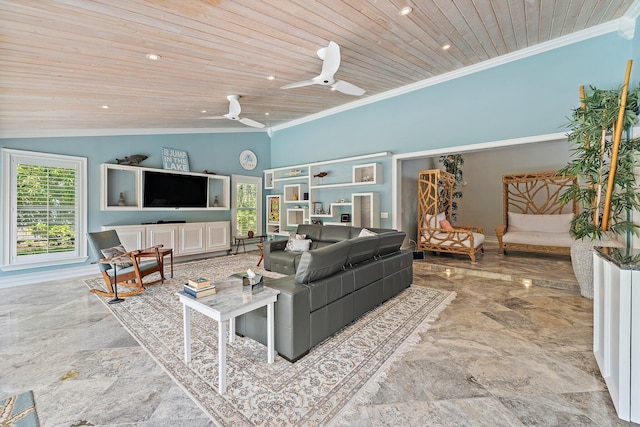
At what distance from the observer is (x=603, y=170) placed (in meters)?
3.25

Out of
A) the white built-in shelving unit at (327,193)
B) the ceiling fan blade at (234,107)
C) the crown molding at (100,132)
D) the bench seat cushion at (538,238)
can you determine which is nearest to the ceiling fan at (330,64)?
the ceiling fan blade at (234,107)

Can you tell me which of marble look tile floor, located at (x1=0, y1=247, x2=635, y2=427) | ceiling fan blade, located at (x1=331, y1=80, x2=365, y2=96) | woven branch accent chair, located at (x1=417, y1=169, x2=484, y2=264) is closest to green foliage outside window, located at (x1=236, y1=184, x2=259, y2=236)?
marble look tile floor, located at (x1=0, y1=247, x2=635, y2=427)

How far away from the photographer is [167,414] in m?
1.63

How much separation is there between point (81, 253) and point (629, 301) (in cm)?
708

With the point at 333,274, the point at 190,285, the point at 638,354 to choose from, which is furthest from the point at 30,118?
the point at 638,354

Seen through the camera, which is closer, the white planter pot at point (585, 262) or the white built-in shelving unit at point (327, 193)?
the white planter pot at point (585, 262)

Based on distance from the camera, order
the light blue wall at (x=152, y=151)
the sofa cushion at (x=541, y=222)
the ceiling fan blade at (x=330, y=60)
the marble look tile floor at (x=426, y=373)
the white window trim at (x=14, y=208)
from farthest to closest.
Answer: the sofa cushion at (x=541, y=222) → the light blue wall at (x=152, y=151) → the white window trim at (x=14, y=208) → the ceiling fan blade at (x=330, y=60) → the marble look tile floor at (x=426, y=373)

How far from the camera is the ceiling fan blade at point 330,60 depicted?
2.96 meters

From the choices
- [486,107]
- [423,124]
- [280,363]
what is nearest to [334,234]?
[423,124]

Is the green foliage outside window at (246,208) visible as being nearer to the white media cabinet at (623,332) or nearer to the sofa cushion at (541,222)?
the sofa cushion at (541,222)

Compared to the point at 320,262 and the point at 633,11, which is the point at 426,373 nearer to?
the point at 320,262

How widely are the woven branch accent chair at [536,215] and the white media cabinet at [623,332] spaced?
4764 mm

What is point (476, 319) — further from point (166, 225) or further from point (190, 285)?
point (166, 225)

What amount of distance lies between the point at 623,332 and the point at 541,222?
6116 millimetres
